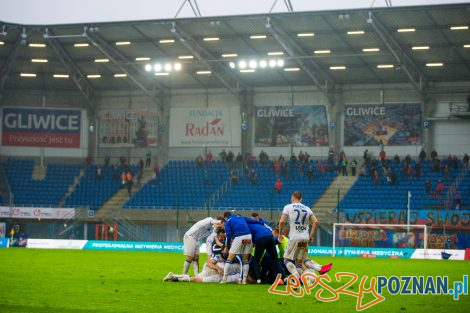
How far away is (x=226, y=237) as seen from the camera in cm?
1991

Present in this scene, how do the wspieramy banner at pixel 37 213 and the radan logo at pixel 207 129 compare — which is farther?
the radan logo at pixel 207 129

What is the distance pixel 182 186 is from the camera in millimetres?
58156

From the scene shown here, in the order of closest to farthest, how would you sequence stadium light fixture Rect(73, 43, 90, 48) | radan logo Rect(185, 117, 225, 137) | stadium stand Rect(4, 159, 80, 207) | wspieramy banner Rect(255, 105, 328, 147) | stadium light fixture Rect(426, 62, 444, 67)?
stadium light fixture Rect(426, 62, 444, 67), stadium light fixture Rect(73, 43, 90, 48), wspieramy banner Rect(255, 105, 328, 147), stadium stand Rect(4, 159, 80, 207), radan logo Rect(185, 117, 225, 137)

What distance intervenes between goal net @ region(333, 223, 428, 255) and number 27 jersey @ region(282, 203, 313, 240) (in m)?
26.0

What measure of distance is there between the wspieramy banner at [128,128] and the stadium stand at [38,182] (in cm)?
333

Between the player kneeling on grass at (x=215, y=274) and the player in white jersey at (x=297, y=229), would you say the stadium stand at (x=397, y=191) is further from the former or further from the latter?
the player in white jersey at (x=297, y=229)

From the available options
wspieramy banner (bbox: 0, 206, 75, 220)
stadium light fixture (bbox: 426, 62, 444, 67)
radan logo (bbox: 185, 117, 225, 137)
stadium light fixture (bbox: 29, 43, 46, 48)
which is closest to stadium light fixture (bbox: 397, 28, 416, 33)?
stadium light fixture (bbox: 426, 62, 444, 67)

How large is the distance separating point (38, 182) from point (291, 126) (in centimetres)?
1831

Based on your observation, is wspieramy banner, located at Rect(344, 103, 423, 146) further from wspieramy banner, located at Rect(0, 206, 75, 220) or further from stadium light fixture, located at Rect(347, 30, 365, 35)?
wspieramy banner, located at Rect(0, 206, 75, 220)

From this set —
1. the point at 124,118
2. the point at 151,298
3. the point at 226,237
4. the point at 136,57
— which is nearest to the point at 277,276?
the point at 226,237

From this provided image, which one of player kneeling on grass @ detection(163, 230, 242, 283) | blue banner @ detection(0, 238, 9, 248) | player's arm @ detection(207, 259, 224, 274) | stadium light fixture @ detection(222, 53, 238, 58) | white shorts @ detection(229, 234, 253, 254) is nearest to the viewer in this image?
white shorts @ detection(229, 234, 253, 254)

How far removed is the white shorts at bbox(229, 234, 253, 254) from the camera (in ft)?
63.1

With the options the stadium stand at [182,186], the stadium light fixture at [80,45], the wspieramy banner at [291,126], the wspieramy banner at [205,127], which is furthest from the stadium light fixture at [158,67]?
the wspieramy banner at [291,126]

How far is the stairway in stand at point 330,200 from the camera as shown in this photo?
49.7 metres
